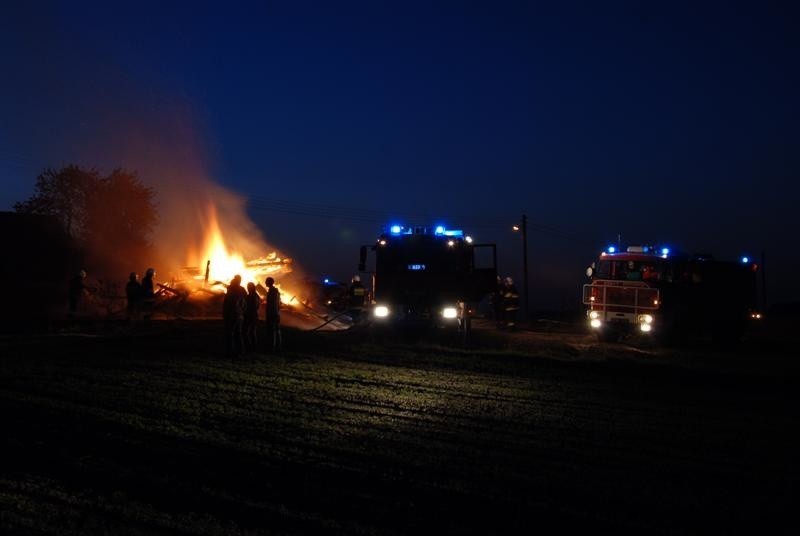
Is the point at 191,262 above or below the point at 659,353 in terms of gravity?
above

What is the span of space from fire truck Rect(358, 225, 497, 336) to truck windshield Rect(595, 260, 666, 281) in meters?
4.88

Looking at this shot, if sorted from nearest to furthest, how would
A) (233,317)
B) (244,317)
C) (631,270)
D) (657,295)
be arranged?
1. (233,317)
2. (244,317)
3. (657,295)
4. (631,270)

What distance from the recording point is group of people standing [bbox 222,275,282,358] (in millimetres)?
14047

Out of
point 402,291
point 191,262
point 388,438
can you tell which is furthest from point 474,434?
point 191,262

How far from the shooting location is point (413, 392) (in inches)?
410

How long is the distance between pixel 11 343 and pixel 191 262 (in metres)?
21.6

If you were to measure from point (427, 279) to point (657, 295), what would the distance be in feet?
22.3

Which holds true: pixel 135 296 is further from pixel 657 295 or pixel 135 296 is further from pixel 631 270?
pixel 657 295

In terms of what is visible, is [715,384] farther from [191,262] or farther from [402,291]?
[191,262]

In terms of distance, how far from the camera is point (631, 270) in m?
20.1

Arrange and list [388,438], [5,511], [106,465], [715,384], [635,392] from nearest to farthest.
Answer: [5,511]
[106,465]
[388,438]
[635,392]
[715,384]

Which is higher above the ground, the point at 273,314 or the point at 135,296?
the point at 135,296

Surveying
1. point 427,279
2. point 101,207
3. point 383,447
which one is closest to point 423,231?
point 427,279

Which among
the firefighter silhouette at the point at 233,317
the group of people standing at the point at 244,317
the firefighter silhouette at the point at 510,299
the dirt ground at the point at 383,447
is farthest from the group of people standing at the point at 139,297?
the firefighter silhouette at the point at 510,299
